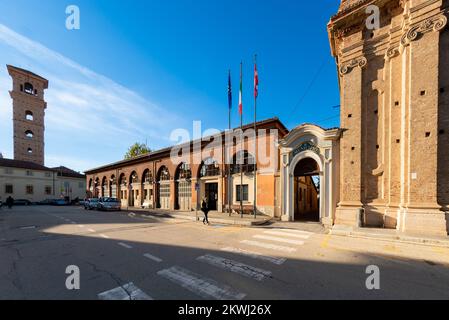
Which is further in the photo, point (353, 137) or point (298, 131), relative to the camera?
point (298, 131)

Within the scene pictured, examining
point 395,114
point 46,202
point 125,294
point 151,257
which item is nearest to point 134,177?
point 46,202

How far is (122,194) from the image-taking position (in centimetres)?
3434

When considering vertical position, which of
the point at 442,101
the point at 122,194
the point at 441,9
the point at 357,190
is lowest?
the point at 122,194

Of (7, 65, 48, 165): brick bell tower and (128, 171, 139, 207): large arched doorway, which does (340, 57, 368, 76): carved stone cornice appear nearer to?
(128, 171, 139, 207): large arched doorway

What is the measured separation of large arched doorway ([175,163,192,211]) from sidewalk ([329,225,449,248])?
16205 millimetres

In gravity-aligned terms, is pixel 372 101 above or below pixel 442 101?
above

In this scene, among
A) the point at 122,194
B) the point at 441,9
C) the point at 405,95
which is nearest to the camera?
the point at 441,9

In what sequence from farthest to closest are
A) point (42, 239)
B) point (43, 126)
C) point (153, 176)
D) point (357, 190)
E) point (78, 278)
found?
1. point (43, 126)
2. point (153, 176)
3. point (357, 190)
4. point (42, 239)
5. point (78, 278)

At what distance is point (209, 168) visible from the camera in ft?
70.7

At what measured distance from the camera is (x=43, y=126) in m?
48.4

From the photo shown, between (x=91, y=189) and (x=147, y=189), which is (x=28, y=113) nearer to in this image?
(x=91, y=189)
